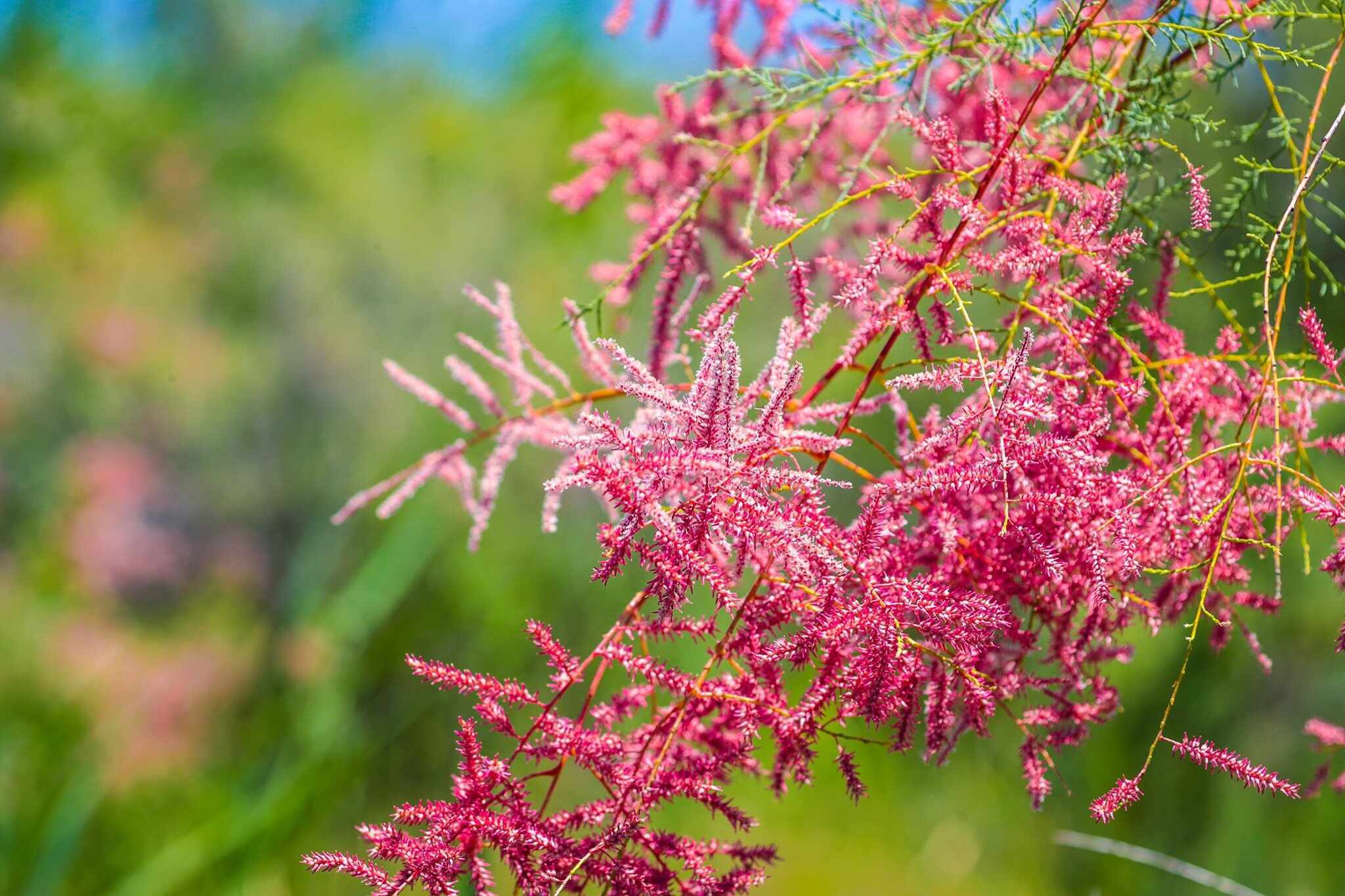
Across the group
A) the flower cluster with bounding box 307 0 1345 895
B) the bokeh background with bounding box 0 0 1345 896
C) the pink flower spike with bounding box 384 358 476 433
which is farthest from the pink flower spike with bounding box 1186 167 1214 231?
the bokeh background with bounding box 0 0 1345 896

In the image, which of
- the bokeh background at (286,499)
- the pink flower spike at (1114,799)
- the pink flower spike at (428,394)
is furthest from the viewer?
the bokeh background at (286,499)

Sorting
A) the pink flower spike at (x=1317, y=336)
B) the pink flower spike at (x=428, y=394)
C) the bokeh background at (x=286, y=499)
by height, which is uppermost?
the bokeh background at (x=286, y=499)

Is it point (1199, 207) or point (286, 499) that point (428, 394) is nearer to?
point (1199, 207)

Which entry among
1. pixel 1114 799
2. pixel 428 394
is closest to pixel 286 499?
pixel 428 394

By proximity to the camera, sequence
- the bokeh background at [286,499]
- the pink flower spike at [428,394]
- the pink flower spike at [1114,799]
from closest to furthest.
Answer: the pink flower spike at [1114,799], the pink flower spike at [428,394], the bokeh background at [286,499]

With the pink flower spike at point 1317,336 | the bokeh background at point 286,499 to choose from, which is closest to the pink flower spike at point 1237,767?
the pink flower spike at point 1317,336

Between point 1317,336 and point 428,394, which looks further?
point 428,394

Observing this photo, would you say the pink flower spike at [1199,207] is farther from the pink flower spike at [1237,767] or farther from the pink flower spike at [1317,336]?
the pink flower spike at [1237,767]

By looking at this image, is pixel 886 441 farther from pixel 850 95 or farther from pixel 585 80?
pixel 585 80

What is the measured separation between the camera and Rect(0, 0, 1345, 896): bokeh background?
1330mm

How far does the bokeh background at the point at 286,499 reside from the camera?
1330 mm

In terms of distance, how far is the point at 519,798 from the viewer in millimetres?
261

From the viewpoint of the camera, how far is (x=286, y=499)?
194 cm

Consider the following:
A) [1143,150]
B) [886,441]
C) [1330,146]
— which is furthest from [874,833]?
[1143,150]
